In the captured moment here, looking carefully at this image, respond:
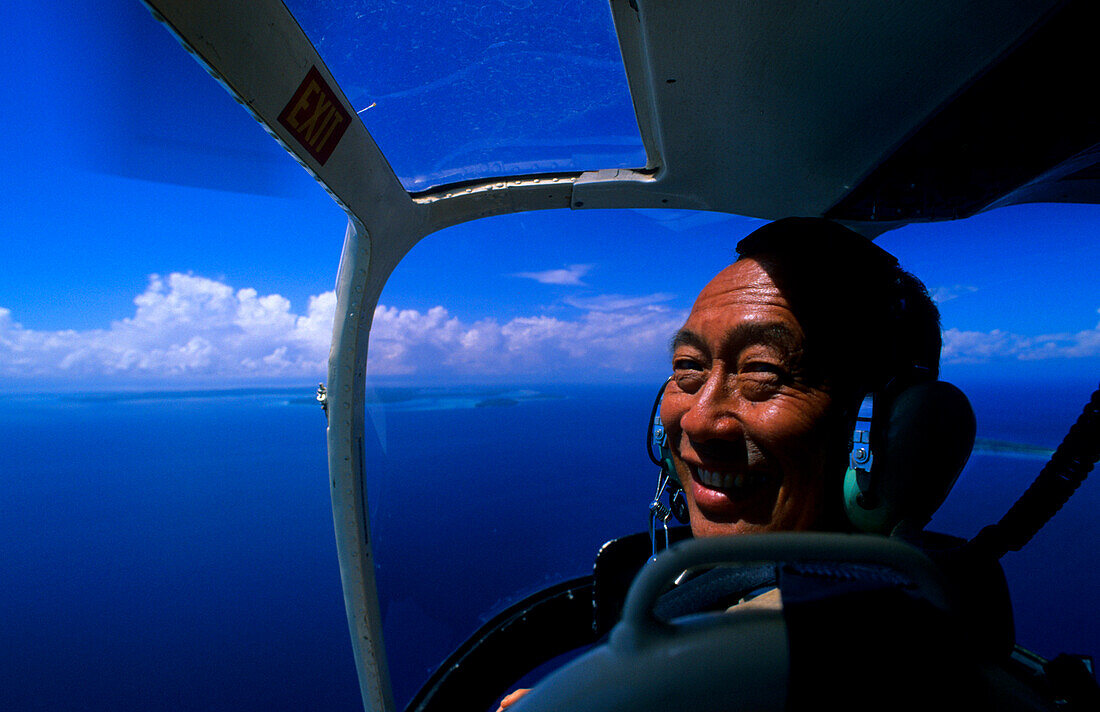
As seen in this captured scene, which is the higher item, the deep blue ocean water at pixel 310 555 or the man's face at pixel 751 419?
the man's face at pixel 751 419

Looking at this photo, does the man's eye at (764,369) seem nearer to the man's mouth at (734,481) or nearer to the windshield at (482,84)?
the man's mouth at (734,481)

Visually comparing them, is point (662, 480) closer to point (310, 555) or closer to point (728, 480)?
point (728, 480)

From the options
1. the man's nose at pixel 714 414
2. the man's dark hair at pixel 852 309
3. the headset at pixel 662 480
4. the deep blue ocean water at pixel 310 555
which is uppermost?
the man's dark hair at pixel 852 309

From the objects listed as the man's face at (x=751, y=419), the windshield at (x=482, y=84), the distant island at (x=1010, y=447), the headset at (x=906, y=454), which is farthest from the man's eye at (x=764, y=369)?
the distant island at (x=1010, y=447)

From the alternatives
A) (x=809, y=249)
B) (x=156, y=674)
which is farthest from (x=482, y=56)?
(x=156, y=674)

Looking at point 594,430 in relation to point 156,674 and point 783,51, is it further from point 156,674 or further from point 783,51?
point 783,51
